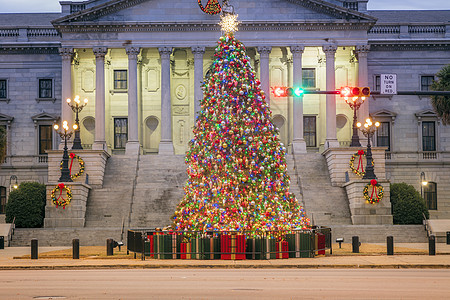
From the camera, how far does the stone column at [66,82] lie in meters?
61.9

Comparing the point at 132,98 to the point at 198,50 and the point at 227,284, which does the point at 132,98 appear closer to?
the point at 198,50

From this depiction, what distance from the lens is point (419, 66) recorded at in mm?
67625

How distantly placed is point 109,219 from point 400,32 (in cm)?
3140

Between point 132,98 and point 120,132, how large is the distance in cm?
567

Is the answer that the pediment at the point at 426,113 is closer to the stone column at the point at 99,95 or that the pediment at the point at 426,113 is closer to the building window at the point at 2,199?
the stone column at the point at 99,95

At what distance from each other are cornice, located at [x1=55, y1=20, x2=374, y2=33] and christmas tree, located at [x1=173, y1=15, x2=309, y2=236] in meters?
28.4

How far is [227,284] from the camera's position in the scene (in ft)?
71.0

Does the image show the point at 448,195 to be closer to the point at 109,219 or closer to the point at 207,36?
the point at 207,36

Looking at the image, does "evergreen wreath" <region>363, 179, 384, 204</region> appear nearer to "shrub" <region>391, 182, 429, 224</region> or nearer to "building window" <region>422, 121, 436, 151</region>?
"shrub" <region>391, 182, 429, 224</region>

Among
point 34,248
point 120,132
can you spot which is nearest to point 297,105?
point 120,132

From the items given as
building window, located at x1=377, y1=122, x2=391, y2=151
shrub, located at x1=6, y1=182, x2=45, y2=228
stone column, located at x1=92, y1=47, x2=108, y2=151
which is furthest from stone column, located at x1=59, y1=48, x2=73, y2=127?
building window, located at x1=377, y1=122, x2=391, y2=151

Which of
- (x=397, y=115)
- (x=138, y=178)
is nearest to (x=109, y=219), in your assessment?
(x=138, y=178)

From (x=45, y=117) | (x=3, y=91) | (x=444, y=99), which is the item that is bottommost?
(x=444, y=99)

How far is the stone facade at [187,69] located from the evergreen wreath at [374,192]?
42.1 feet
